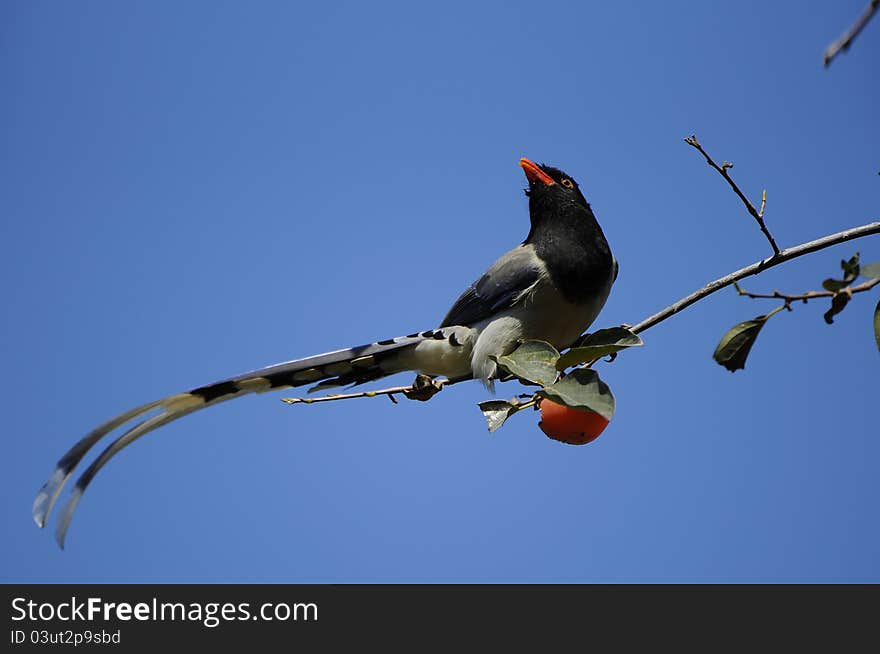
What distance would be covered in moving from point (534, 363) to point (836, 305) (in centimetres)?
112

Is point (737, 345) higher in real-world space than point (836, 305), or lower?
higher

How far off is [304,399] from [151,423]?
2.25 feet

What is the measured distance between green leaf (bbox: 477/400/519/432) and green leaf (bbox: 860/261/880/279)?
1.35 metres

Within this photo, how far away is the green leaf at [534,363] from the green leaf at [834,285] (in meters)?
1.02

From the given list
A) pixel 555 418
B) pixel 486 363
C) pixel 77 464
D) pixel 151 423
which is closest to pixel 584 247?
pixel 486 363

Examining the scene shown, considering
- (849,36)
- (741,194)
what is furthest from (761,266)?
(849,36)

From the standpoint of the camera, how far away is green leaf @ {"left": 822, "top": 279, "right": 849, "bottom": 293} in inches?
99.0

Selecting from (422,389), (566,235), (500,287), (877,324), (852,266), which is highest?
(566,235)

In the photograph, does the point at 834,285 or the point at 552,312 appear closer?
the point at 834,285

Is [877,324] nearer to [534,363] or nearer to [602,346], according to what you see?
[602,346]

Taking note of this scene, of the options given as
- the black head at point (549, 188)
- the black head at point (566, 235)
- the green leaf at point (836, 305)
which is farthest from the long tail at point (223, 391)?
the green leaf at point (836, 305)

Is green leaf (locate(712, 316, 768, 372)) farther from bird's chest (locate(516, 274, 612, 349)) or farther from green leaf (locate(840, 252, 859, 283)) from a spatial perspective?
bird's chest (locate(516, 274, 612, 349))

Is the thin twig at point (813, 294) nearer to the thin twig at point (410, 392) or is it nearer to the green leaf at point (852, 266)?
the green leaf at point (852, 266)

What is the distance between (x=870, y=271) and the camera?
2598mm
